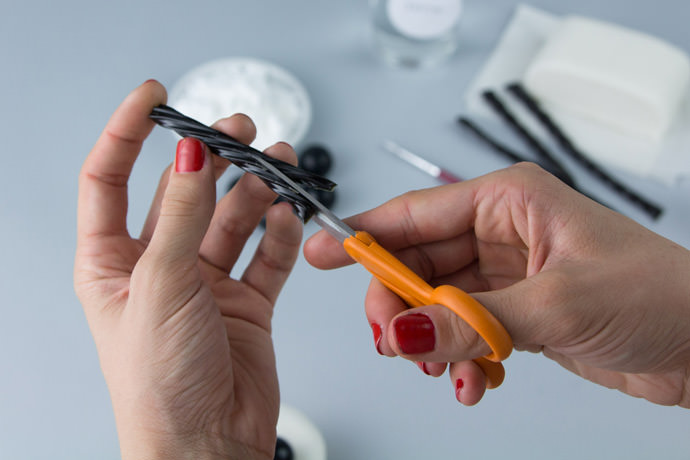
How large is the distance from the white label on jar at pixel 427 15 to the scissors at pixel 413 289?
54cm

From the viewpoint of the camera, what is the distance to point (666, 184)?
39.0 inches

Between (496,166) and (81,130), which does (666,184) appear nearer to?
(496,166)

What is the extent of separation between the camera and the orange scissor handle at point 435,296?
19.9 inches

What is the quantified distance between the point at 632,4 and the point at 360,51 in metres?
0.53

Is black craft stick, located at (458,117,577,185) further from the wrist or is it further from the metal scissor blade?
the wrist

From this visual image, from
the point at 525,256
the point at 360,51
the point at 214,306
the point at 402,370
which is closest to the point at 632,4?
the point at 360,51

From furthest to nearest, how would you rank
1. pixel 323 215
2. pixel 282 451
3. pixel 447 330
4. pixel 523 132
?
pixel 523 132, pixel 282 451, pixel 323 215, pixel 447 330

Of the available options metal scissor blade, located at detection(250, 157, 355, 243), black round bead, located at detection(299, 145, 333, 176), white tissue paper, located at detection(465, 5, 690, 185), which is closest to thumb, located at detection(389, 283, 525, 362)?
metal scissor blade, located at detection(250, 157, 355, 243)

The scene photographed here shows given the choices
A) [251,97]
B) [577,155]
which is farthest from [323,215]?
[577,155]

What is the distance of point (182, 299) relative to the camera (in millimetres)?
590

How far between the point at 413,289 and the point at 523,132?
0.55 metres

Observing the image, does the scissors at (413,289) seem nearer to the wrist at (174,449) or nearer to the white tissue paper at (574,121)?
the wrist at (174,449)

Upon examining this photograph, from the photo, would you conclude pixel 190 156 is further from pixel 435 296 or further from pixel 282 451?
pixel 282 451

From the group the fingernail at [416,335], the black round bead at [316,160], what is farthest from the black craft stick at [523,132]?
the fingernail at [416,335]
